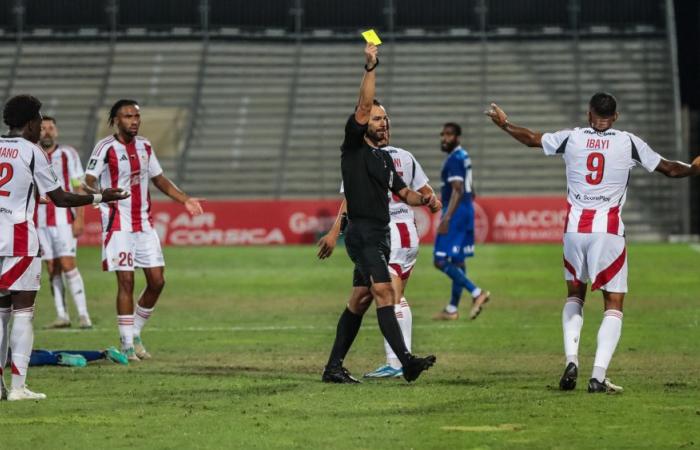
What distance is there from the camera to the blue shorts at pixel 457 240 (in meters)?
19.5

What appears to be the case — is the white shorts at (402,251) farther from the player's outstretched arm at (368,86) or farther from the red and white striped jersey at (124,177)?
the red and white striped jersey at (124,177)

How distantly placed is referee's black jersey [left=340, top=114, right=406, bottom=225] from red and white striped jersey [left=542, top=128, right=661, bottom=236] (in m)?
1.45

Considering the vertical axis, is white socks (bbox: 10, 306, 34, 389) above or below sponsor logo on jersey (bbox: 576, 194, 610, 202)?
below

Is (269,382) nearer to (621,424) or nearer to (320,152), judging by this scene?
(621,424)

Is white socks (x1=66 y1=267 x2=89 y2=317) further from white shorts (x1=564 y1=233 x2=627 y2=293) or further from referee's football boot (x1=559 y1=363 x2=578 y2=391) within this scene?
referee's football boot (x1=559 y1=363 x2=578 y2=391)

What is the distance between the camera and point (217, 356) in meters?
14.8

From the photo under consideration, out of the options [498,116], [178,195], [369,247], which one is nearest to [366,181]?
[369,247]

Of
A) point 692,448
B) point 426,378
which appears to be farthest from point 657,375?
point 692,448

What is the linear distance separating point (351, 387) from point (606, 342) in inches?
82.3

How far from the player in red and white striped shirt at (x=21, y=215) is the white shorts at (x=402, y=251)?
2902mm

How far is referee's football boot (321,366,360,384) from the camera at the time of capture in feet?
40.1

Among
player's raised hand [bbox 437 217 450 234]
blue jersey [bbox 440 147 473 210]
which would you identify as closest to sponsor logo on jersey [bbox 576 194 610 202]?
blue jersey [bbox 440 147 473 210]

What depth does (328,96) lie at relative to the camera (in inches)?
1817

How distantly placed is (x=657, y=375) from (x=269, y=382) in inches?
134
